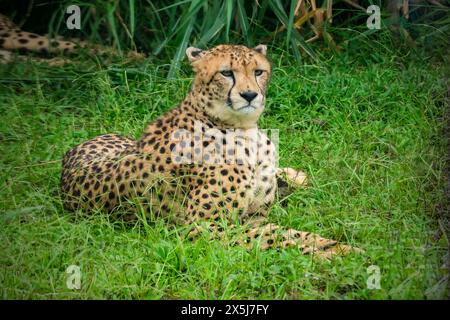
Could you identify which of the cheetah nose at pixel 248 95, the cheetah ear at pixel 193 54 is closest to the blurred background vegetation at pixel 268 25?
the cheetah ear at pixel 193 54

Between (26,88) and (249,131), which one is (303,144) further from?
(26,88)

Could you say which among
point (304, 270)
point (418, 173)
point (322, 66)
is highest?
point (322, 66)

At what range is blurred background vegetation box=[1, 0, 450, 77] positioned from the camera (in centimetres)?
603

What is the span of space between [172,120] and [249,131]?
0.38m

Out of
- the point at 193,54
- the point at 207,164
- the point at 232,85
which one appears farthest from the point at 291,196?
the point at 193,54

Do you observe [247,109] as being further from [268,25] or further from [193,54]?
[268,25]

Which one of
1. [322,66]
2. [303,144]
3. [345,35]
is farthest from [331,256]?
[345,35]

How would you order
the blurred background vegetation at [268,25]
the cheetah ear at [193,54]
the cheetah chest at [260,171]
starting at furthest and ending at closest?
the blurred background vegetation at [268,25], the cheetah ear at [193,54], the cheetah chest at [260,171]

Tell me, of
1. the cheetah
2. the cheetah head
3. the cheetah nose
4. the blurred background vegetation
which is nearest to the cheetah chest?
the cheetah

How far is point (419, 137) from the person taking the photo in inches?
209

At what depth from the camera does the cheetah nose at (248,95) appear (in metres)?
4.50

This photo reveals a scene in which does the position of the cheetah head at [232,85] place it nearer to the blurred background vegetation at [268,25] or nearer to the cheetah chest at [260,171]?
the cheetah chest at [260,171]

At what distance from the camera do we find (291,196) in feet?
16.0

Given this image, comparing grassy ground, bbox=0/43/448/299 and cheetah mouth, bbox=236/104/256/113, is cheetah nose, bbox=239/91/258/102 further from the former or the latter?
grassy ground, bbox=0/43/448/299
